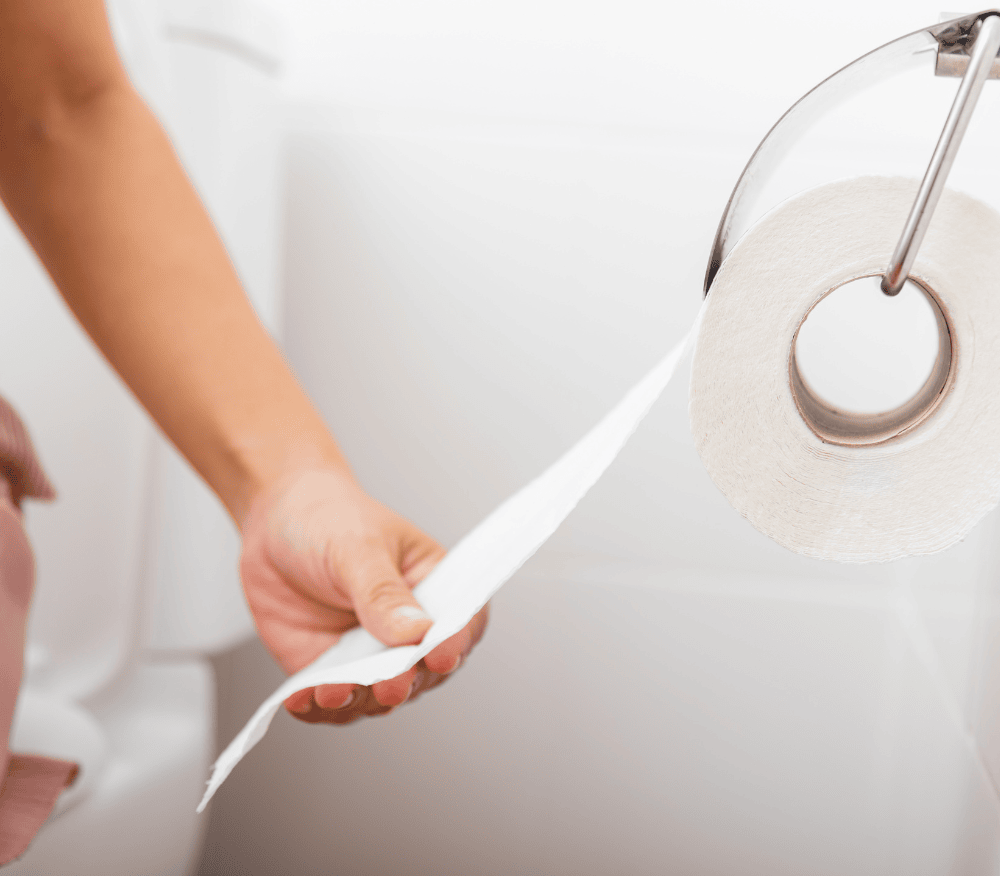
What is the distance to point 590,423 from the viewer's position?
2.04ft

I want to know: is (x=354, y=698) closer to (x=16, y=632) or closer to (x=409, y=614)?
(x=409, y=614)

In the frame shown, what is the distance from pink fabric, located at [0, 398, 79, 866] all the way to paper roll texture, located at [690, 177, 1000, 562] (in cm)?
32

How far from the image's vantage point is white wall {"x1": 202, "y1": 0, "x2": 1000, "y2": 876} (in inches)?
23.1

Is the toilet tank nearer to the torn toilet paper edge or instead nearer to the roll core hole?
the torn toilet paper edge

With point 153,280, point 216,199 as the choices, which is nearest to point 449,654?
point 153,280

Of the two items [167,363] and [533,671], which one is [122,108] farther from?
[533,671]

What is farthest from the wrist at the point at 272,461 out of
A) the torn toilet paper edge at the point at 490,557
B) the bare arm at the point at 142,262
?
the torn toilet paper edge at the point at 490,557

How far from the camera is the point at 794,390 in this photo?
0.26 meters

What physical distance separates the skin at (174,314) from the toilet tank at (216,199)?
0.36ft

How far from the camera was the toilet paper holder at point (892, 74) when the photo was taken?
0.69 feet

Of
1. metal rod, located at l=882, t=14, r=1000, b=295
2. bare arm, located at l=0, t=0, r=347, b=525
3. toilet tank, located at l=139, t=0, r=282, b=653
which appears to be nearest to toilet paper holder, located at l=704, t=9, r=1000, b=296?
metal rod, located at l=882, t=14, r=1000, b=295

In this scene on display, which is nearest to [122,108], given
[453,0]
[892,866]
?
[453,0]

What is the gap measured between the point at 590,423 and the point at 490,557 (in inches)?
12.9

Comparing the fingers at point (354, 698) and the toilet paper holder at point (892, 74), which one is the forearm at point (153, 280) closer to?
the fingers at point (354, 698)
